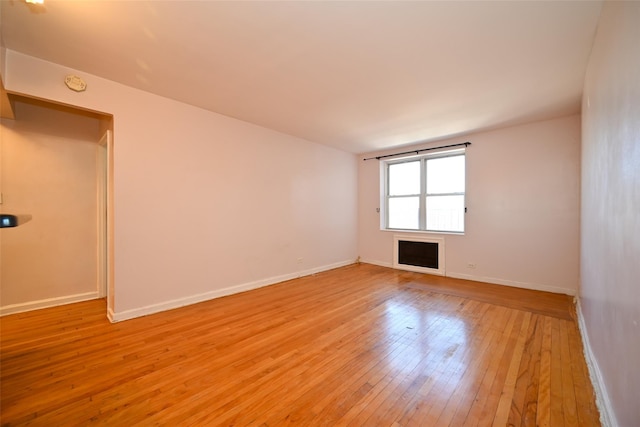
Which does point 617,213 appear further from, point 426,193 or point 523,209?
point 426,193

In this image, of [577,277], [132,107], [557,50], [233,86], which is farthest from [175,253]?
[577,277]

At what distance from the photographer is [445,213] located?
491 cm

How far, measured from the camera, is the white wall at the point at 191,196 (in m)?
2.80

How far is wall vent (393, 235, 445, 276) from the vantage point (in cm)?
485

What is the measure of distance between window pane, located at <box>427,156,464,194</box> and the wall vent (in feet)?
3.24

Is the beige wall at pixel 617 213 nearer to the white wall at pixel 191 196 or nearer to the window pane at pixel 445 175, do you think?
the window pane at pixel 445 175

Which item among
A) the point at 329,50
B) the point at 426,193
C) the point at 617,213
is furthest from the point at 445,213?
the point at 329,50

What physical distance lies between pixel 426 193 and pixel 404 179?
0.62 meters


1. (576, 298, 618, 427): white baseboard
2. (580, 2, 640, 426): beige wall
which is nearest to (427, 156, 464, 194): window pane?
(580, 2, 640, 426): beige wall

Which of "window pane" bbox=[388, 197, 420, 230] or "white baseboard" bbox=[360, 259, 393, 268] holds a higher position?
"window pane" bbox=[388, 197, 420, 230]

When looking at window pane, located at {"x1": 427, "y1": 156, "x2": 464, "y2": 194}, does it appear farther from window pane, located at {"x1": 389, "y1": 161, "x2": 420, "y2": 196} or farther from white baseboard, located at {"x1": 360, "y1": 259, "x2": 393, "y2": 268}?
white baseboard, located at {"x1": 360, "y1": 259, "x2": 393, "y2": 268}

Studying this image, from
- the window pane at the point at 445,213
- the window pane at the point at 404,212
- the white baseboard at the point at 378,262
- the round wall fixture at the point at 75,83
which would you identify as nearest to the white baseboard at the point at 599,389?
the window pane at the point at 445,213

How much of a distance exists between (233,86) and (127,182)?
162cm

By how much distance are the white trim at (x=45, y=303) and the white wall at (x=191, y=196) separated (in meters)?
1.21
